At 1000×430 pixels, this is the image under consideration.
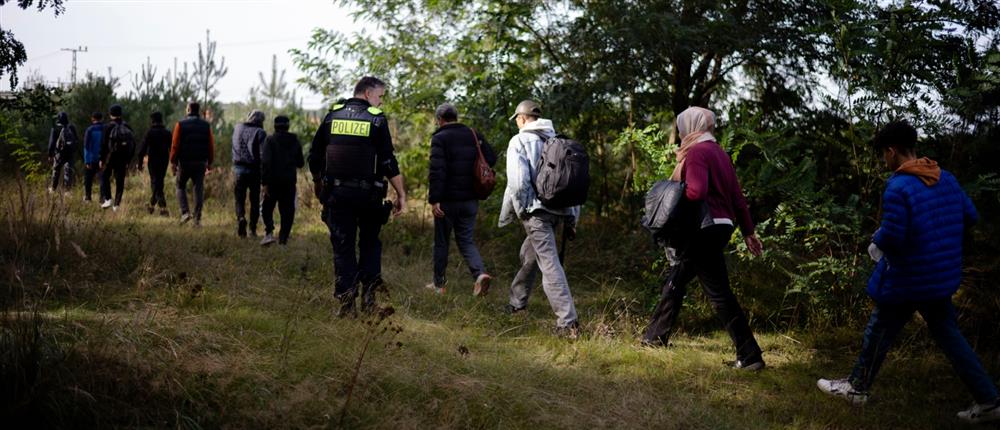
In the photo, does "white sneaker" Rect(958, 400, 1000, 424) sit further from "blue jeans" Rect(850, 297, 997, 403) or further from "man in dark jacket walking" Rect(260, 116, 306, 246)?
"man in dark jacket walking" Rect(260, 116, 306, 246)

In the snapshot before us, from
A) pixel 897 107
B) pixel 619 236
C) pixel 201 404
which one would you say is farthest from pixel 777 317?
pixel 201 404

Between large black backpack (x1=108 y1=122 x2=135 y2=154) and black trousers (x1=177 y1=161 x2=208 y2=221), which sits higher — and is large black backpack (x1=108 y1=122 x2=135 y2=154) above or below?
above

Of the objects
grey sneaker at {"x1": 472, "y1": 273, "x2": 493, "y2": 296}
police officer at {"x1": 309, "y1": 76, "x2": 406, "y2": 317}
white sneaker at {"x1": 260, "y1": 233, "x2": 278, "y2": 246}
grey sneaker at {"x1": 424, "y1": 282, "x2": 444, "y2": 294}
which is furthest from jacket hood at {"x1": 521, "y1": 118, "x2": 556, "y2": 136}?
white sneaker at {"x1": 260, "y1": 233, "x2": 278, "y2": 246}

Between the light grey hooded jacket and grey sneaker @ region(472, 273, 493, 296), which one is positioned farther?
grey sneaker @ region(472, 273, 493, 296)

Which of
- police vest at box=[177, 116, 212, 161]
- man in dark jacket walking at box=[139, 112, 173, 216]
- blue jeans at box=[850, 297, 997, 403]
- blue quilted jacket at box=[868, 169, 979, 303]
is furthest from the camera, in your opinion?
man in dark jacket walking at box=[139, 112, 173, 216]

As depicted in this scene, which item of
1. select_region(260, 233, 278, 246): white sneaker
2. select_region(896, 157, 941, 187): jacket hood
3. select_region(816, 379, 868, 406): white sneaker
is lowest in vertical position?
select_region(816, 379, 868, 406): white sneaker

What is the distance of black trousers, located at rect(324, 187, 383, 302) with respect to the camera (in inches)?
243

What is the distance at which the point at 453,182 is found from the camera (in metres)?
7.95

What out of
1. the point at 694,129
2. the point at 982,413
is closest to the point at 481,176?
the point at 694,129

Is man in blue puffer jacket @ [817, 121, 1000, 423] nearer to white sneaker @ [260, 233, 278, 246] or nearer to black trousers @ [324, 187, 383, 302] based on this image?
black trousers @ [324, 187, 383, 302]

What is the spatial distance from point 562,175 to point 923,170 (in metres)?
2.53

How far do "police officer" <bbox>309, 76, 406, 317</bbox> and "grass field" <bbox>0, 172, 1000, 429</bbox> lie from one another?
0.43m

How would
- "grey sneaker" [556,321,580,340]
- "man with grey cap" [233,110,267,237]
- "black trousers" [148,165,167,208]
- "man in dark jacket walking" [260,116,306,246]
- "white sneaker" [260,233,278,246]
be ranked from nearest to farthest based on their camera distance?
"grey sneaker" [556,321,580,340]
"man in dark jacket walking" [260,116,306,246]
"white sneaker" [260,233,278,246]
"man with grey cap" [233,110,267,237]
"black trousers" [148,165,167,208]

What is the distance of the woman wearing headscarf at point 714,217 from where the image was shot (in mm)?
5590
